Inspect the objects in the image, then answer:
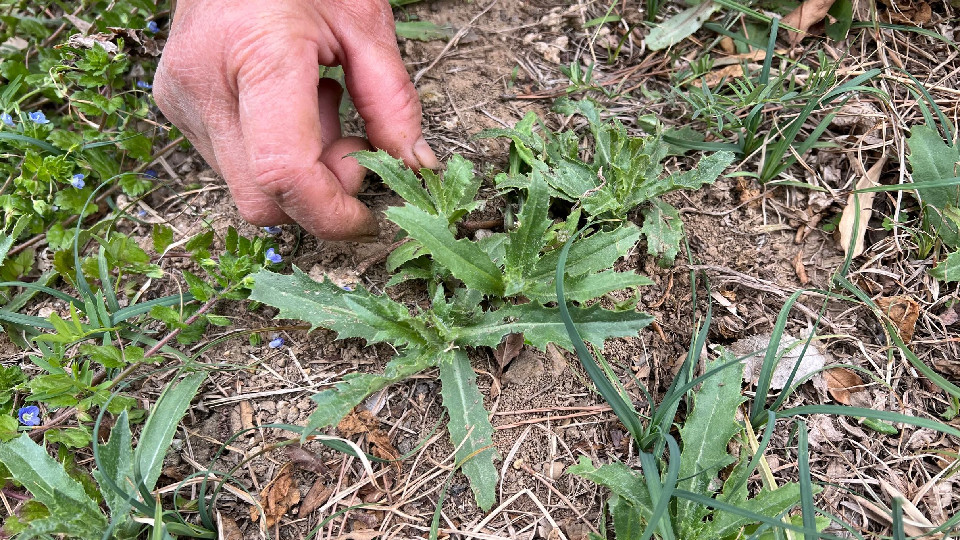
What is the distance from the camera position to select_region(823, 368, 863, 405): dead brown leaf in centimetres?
197

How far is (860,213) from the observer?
2215mm

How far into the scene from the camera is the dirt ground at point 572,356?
1829mm

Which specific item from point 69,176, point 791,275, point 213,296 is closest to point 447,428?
point 213,296

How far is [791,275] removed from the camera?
2172mm

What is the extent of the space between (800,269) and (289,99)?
5.91 feet

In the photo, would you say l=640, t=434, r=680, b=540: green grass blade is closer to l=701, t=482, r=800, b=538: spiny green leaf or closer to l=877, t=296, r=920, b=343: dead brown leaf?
l=701, t=482, r=800, b=538: spiny green leaf

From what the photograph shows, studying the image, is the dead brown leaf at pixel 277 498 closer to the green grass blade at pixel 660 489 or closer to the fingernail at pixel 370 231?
the fingernail at pixel 370 231

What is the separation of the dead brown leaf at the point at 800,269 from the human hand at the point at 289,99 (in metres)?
1.35

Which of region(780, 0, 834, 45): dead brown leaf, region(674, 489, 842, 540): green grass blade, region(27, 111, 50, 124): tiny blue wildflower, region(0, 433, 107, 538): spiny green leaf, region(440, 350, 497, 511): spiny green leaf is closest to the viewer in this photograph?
region(674, 489, 842, 540): green grass blade

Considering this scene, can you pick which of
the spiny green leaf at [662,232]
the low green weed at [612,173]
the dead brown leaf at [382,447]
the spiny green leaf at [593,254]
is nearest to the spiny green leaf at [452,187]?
the low green weed at [612,173]

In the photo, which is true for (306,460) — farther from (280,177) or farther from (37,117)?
(37,117)

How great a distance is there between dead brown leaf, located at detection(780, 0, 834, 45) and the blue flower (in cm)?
305

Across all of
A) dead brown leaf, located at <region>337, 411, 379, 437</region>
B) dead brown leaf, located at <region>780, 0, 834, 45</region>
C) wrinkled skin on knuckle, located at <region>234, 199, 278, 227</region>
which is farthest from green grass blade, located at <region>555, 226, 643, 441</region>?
dead brown leaf, located at <region>780, 0, 834, 45</region>

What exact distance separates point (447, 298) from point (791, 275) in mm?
1210
